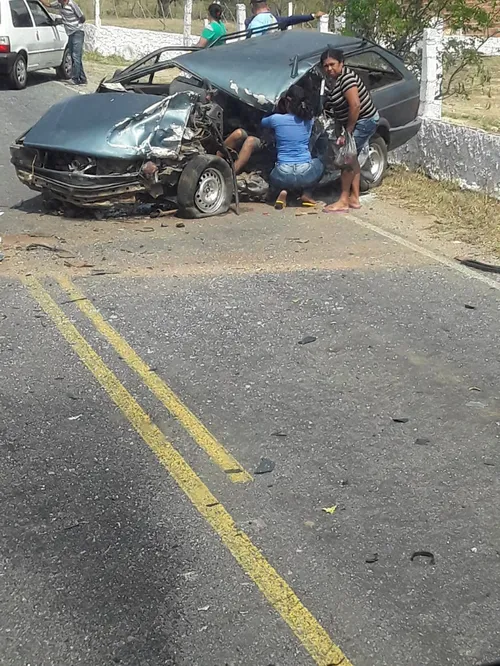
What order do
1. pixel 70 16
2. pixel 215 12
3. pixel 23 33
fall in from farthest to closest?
1. pixel 70 16
2. pixel 23 33
3. pixel 215 12

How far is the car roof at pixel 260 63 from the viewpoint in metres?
8.98

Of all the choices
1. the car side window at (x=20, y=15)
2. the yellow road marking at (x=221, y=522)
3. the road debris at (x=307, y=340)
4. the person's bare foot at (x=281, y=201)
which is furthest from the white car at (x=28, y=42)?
the road debris at (x=307, y=340)

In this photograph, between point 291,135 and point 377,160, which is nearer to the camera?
point 291,135

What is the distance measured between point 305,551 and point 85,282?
3776mm

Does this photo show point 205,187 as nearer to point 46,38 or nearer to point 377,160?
point 377,160

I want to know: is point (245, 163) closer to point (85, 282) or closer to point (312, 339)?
point (85, 282)

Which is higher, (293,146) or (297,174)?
(293,146)

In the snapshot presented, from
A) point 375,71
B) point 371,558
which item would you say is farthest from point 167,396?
point 375,71

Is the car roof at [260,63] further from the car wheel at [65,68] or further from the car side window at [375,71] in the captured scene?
the car wheel at [65,68]

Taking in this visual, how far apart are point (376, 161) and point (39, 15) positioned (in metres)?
10.4

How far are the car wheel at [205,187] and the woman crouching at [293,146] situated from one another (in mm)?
551

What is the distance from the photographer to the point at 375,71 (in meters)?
10.6

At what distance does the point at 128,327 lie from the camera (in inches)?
243

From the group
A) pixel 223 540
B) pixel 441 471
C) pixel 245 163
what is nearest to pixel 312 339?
pixel 441 471
